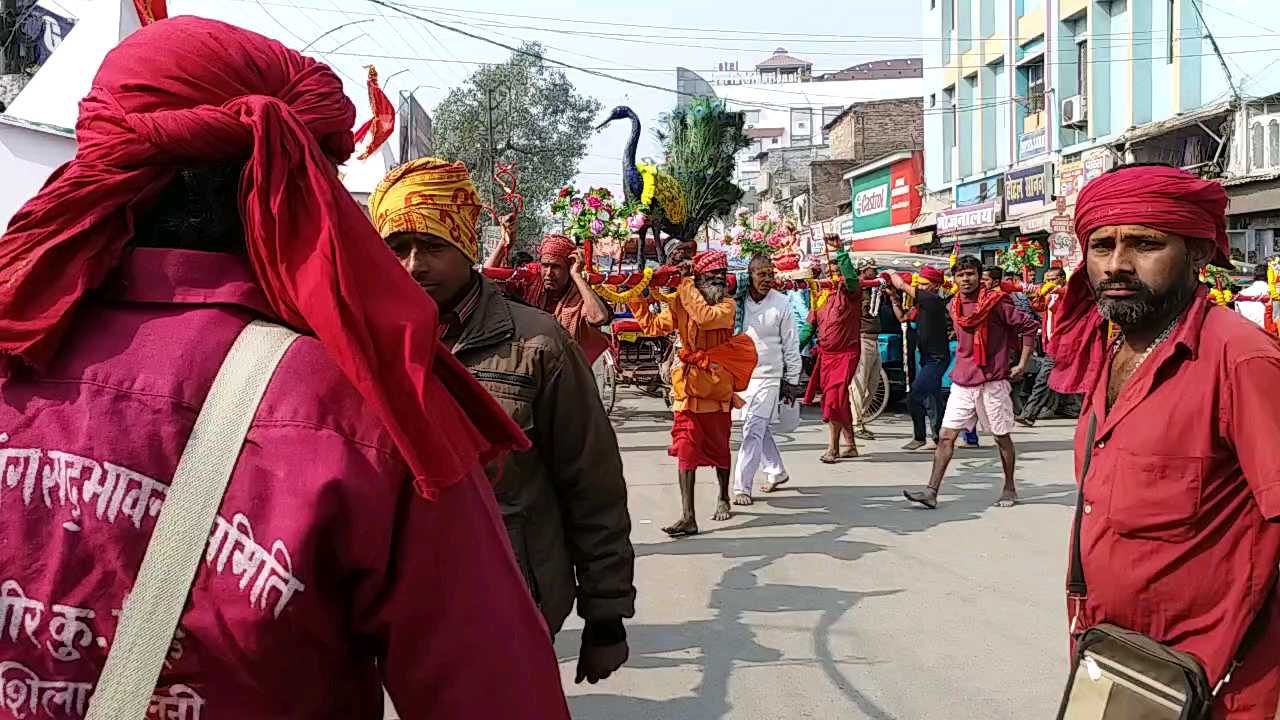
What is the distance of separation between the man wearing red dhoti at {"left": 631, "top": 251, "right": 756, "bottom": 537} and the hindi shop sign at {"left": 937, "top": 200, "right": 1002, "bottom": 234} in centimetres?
2000

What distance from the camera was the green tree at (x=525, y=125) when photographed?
37.6 meters

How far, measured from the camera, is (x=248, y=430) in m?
1.32

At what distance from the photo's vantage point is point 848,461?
39.6ft

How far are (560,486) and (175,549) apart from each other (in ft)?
6.23

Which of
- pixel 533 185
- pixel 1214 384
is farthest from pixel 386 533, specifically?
pixel 533 185

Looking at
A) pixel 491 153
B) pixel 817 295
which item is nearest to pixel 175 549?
pixel 817 295

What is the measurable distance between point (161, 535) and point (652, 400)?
683 inches

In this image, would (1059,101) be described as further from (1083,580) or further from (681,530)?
(1083,580)

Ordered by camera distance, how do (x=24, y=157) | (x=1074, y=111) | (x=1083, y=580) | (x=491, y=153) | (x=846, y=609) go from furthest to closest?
(x=491, y=153)
(x=1074, y=111)
(x=24, y=157)
(x=846, y=609)
(x=1083, y=580)

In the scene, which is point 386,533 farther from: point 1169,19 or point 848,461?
point 1169,19

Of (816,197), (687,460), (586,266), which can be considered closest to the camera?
(687,460)

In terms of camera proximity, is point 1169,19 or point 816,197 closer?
point 1169,19

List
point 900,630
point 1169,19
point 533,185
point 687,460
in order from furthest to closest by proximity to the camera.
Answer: point 533,185, point 1169,19, point 687,460, point 900,630

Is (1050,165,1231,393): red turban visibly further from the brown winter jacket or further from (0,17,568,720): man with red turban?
(0,17,568,720): man with red turban
